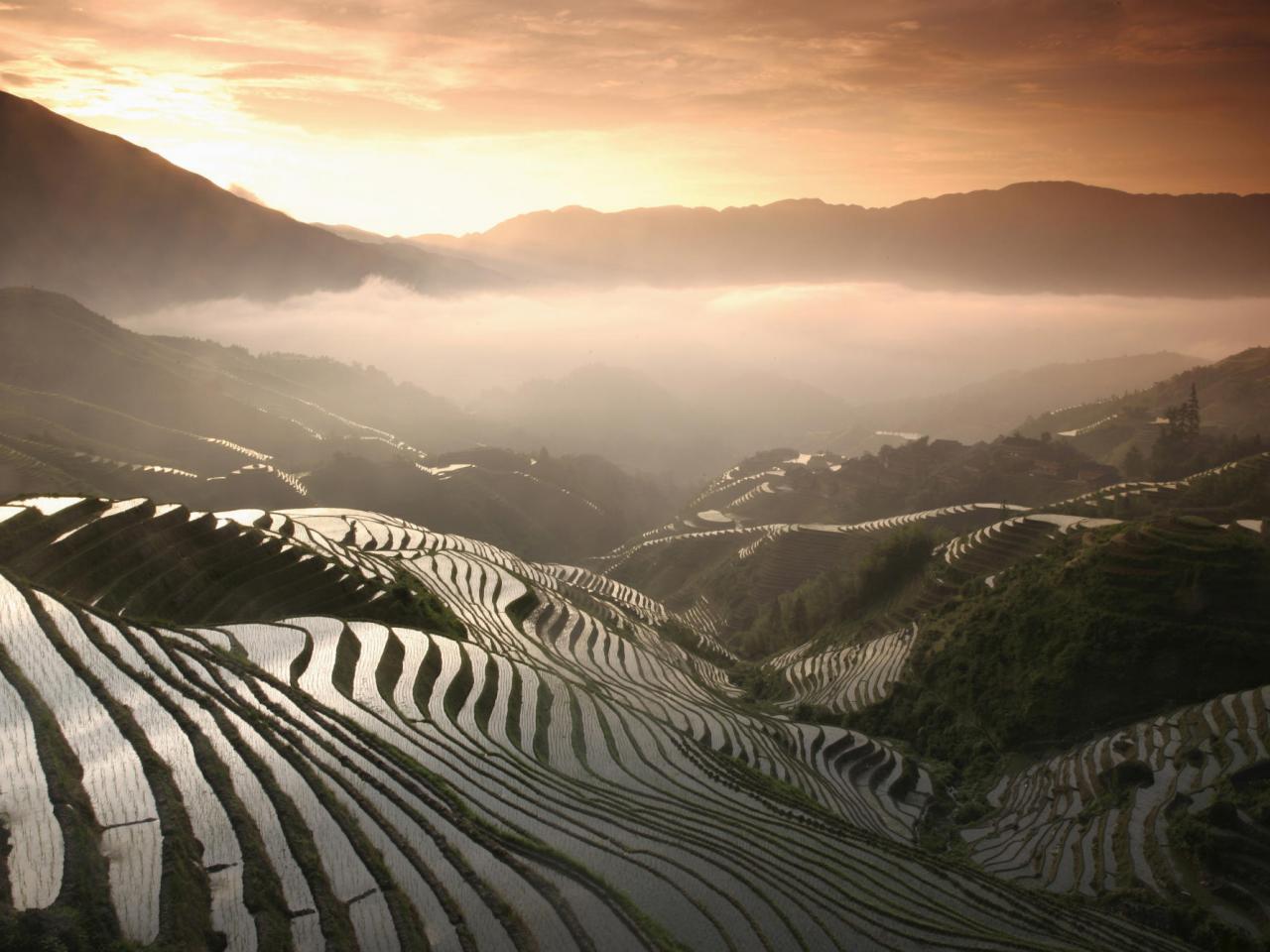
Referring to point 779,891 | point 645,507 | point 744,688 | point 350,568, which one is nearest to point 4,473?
point 350,568

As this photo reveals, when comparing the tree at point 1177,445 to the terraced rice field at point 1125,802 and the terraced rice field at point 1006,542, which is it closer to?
the terraced rice field at point 1006,542

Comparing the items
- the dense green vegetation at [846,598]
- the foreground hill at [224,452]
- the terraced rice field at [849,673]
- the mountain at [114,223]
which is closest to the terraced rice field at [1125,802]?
the terraced rice field at [849,673]

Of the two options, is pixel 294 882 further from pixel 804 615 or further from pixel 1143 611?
pixel 804 615

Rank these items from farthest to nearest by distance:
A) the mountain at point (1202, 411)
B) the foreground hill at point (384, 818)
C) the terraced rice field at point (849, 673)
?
the mountain at point (1202, 411) < the terraced rice field at point (849, 673) < the foreground hill at point (384, 818)

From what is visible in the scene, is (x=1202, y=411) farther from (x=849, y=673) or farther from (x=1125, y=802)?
(x=1125, y=802)

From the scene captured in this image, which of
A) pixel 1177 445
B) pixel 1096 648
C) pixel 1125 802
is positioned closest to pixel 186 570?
pixel 1125 802

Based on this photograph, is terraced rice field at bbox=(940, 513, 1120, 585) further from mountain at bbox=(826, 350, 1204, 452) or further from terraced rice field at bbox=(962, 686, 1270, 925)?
mountain at bbox=(826, 350, 1204, 452)

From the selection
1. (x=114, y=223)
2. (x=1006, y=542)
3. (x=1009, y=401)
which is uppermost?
(x=114, y=223)
